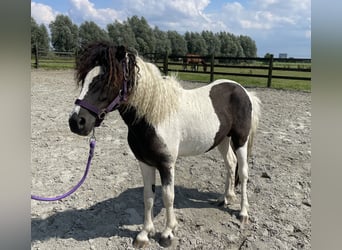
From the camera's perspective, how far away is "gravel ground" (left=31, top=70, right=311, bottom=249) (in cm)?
299

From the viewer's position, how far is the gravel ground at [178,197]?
118 inches

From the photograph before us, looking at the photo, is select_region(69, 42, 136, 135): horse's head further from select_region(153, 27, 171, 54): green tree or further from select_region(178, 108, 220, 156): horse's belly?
select_region(153, 27, 171, 54): green tree

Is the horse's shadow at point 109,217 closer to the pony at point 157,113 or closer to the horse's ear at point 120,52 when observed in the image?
the pony at point 157,113

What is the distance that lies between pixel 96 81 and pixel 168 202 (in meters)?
1.31

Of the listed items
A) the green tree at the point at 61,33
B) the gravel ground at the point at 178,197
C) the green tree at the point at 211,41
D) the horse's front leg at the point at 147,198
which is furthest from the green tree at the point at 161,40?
the horse's front leg at the point at 147,198

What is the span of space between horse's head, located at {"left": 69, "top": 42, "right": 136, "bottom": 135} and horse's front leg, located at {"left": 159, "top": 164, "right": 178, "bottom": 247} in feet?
2.69

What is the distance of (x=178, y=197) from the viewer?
3.70 m

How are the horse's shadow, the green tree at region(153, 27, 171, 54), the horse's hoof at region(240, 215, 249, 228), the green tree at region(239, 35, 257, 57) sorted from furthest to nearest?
the green tree at region(239, 35, 257, 57), the green tree at region(153, 27, 171, 54), the horse's hoof at region(240, 215, 249, 228), the horse's shadow

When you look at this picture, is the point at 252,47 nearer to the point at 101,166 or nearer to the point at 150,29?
the point at 150,29

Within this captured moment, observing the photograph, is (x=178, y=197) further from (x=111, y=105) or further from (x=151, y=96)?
(x=111, y=105)

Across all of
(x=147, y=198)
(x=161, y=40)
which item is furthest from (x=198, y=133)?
(x=161, y=40)

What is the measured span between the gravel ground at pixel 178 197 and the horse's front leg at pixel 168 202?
85 mm

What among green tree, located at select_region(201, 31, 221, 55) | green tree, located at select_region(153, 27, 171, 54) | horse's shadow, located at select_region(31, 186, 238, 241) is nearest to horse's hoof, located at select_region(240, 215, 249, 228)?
horse's shadow, located at select_region(31, 186, 238, 241)
